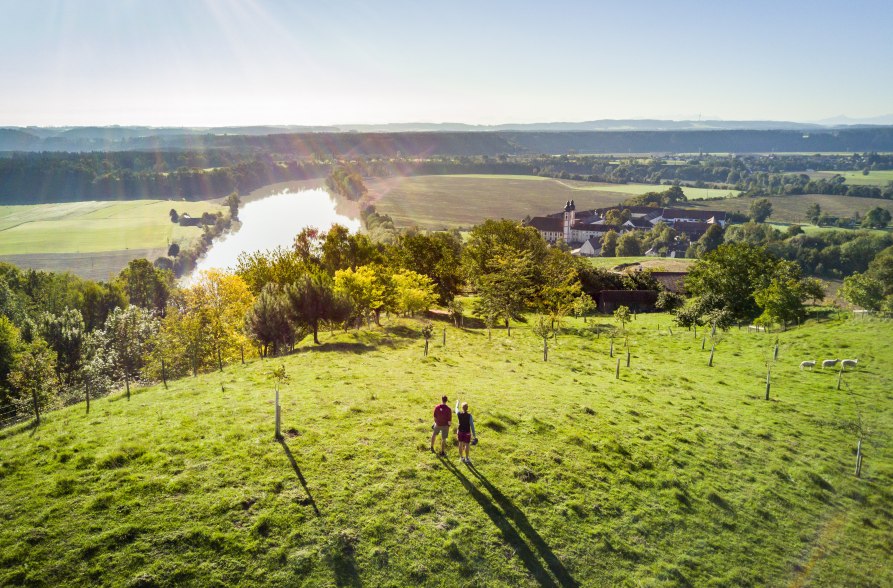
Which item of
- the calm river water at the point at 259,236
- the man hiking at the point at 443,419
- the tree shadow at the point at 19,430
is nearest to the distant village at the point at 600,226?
the calm river water at the point at 259,236

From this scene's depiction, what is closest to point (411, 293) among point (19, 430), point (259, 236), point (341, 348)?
point (341, 348)

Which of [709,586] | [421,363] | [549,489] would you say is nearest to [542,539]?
[549,489]

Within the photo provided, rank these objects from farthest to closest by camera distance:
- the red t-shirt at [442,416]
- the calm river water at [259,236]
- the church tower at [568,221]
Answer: the church tower at [568,221] < the calm river water at [259,236] < the red t-shirt at [442,416]

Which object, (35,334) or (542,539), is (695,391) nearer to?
(542,539)

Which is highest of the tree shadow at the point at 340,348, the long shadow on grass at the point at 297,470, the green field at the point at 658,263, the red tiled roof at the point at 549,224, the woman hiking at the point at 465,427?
→ the woman hiking at the point at 465,427

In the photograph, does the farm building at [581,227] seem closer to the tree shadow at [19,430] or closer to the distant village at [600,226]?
the distant village at [600,226]

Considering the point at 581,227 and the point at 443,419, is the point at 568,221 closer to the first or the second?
the point at 581,227

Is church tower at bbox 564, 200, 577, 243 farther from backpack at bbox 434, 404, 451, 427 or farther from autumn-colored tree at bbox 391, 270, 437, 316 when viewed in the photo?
backpack at bbox 434, 404, 451, 427
